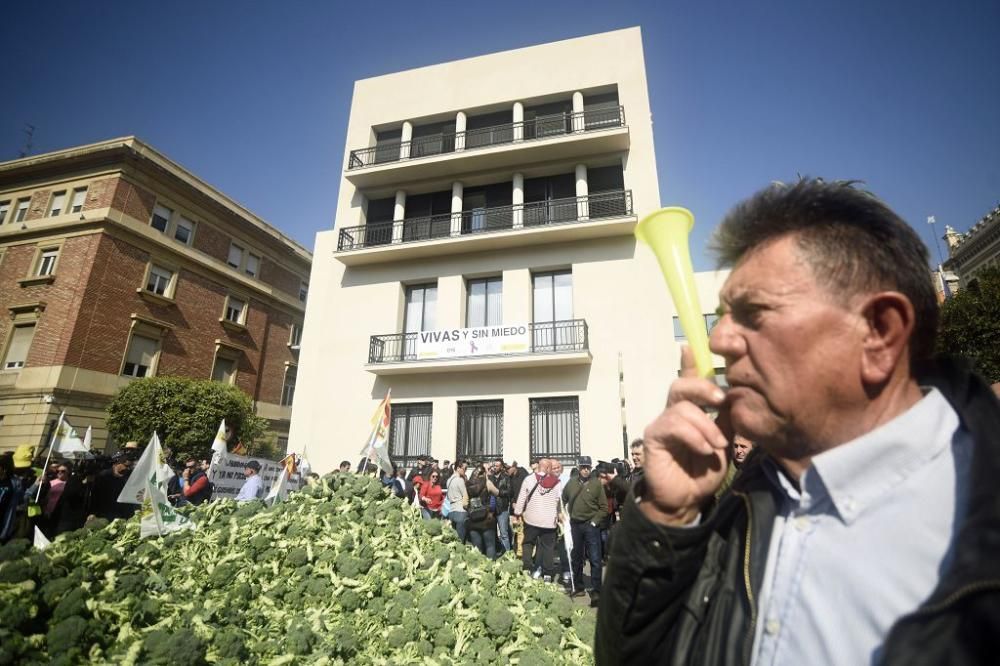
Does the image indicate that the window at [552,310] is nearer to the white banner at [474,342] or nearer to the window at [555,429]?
the white banner at [474,342]

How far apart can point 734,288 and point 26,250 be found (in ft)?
103

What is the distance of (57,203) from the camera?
72.6 feet

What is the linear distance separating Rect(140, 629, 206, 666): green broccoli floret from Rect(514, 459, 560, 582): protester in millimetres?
6270

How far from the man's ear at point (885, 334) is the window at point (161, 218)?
28.9 meters

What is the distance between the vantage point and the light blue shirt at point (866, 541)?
0.89 meters

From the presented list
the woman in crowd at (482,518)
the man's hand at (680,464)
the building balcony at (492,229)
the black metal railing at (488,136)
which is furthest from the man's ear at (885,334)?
the black metal railing at (488,136)

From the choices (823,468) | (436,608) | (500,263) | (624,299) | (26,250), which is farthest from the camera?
(26,250)

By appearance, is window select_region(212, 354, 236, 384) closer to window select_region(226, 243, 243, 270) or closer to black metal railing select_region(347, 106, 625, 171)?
window select_region(226, 243, 243, 270)

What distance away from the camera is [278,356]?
2897cm

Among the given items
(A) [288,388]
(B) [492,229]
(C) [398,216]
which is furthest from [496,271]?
(A) [288,388]

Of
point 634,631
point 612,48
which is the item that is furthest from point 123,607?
point 612,48

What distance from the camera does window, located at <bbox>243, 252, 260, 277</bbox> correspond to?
27.8 m

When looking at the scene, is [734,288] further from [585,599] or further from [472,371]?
[472,371]

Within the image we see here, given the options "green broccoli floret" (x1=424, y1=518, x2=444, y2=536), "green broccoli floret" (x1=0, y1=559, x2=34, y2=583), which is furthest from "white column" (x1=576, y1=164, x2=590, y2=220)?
"green broccoli floret" (x1=0, y1=559, x2=34, y2=583)
